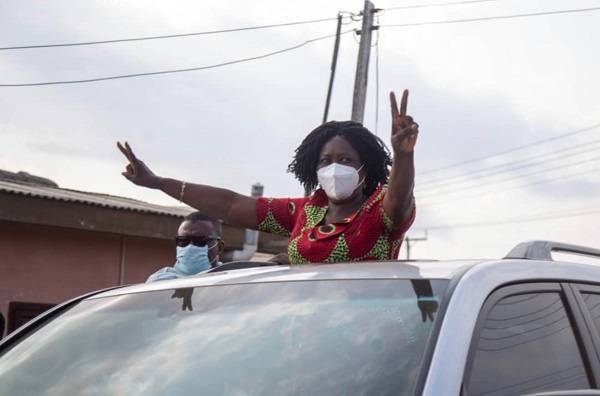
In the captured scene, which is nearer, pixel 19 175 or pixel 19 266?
pixel 19 266

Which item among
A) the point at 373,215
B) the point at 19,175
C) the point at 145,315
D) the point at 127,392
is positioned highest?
the point at 19,175

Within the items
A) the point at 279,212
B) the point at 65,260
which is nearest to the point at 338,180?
the point at 279,212

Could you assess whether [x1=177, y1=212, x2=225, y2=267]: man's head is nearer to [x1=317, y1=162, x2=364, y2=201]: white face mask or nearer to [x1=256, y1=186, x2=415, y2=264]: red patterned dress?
[x1=256, y1=186, x2=415, y2=264]: red patterned dress

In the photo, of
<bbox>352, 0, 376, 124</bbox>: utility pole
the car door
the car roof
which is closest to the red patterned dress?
the car roof

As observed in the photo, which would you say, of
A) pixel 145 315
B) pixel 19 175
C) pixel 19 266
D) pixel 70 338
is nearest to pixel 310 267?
pixel 145 315

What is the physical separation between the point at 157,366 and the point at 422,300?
0.77m

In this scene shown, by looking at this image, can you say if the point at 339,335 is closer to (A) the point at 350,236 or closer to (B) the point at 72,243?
(A) the point at 350,236

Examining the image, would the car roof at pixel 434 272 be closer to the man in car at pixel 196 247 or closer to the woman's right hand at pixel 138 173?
the woman's right hand at pixel 138 173

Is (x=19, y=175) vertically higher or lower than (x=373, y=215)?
higher

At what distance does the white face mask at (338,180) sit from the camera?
3877 mm

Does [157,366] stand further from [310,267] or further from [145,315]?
[310,267]

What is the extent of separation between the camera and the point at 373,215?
3.71m

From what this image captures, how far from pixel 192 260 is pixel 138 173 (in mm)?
1375

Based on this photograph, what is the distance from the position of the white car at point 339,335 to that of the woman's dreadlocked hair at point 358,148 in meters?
1.12
